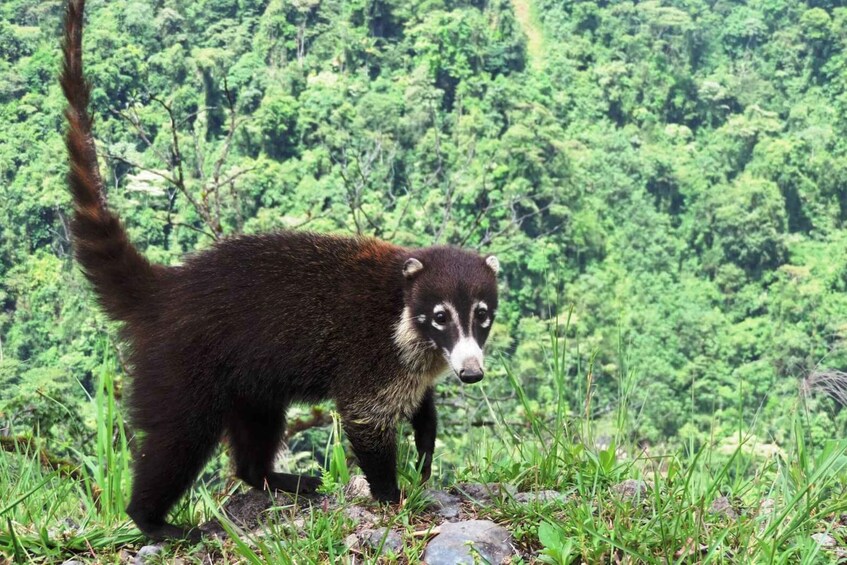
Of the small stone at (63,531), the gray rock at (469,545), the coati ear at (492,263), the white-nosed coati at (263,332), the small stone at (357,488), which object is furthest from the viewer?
the coati ear at (492,263)

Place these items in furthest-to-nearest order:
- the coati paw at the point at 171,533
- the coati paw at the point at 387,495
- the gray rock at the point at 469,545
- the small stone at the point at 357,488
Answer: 1. the small stone at the point at 357,488
2. the coati paw at the point at 387,495
3. the coati paw at the point at 171,533
4. the gray rock at the point at 469,545

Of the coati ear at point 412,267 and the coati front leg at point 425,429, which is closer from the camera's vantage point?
the coati ear at point 412,267

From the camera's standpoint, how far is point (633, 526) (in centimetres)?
284

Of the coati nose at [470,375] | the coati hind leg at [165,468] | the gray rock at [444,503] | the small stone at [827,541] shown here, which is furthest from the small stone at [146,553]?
the small stone at [827,541]

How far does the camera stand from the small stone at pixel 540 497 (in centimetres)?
309

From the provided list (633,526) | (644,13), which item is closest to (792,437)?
(633,526)

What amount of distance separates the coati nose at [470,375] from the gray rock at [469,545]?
1.79 ft

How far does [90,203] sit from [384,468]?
1725 mm

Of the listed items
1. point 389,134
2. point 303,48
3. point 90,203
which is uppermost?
point 90,203

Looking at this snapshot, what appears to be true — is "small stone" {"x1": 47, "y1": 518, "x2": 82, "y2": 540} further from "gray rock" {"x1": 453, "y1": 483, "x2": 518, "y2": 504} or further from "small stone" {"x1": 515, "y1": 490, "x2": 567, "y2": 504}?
"small stone" {"x1": 515, "y1": 490, "x2": 567, "y2": 504}

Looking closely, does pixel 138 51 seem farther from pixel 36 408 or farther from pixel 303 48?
pixel 36 408

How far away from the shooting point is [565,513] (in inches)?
118

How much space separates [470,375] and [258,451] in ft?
4.00

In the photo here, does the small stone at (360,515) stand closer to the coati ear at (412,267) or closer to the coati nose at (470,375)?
the coati nose at (470,375)
